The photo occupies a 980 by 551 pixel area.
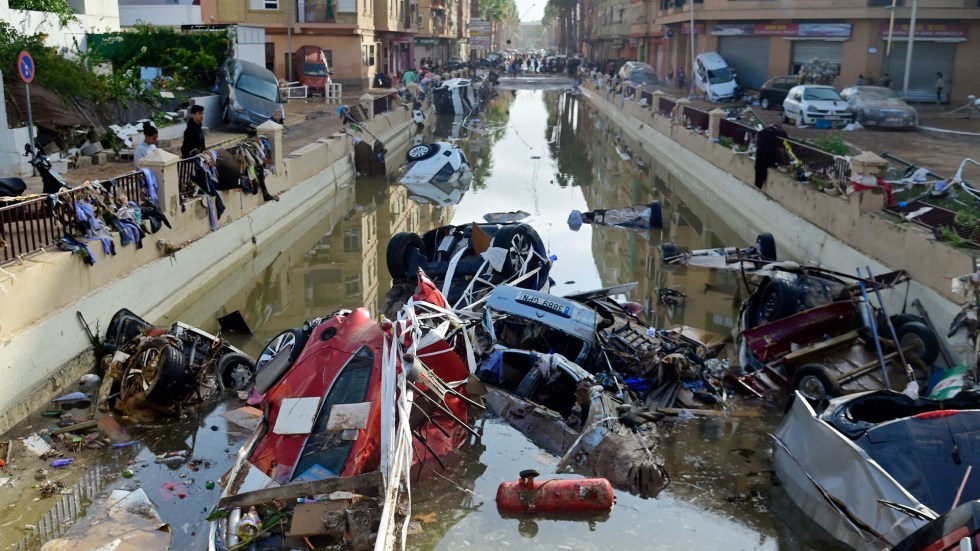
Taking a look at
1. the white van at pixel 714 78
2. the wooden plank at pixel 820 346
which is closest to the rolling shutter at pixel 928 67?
the white van at pixel 714 78

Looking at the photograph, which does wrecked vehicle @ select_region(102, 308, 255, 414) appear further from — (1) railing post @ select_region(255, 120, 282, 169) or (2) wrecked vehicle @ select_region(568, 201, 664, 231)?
(2) wrecked vehicle @ select_region(568, 201, 664, 231)

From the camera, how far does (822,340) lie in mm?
12281

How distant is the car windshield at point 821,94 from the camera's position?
3144 cm

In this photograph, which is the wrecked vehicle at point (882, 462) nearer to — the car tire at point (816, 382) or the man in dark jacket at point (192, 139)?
the car tire at point (816, 382)

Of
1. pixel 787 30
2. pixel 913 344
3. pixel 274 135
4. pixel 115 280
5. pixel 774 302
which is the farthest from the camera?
pixel 787 30

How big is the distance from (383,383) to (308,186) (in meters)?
17.0

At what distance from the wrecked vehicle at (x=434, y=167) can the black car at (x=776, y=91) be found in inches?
603

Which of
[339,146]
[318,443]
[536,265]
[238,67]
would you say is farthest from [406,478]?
[238,67]

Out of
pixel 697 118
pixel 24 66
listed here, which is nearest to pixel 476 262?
pixel 24 66

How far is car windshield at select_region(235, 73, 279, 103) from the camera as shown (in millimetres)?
29305

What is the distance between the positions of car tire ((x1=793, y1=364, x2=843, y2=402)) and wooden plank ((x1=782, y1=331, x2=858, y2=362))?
1.49 feet

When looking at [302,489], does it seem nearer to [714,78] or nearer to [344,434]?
[344,434]

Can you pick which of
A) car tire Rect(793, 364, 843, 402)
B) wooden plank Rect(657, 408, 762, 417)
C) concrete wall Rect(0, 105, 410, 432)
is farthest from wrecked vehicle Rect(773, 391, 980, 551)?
concrete wall Rect(0, 105, 410, 432)

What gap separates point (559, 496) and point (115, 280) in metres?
7.72
